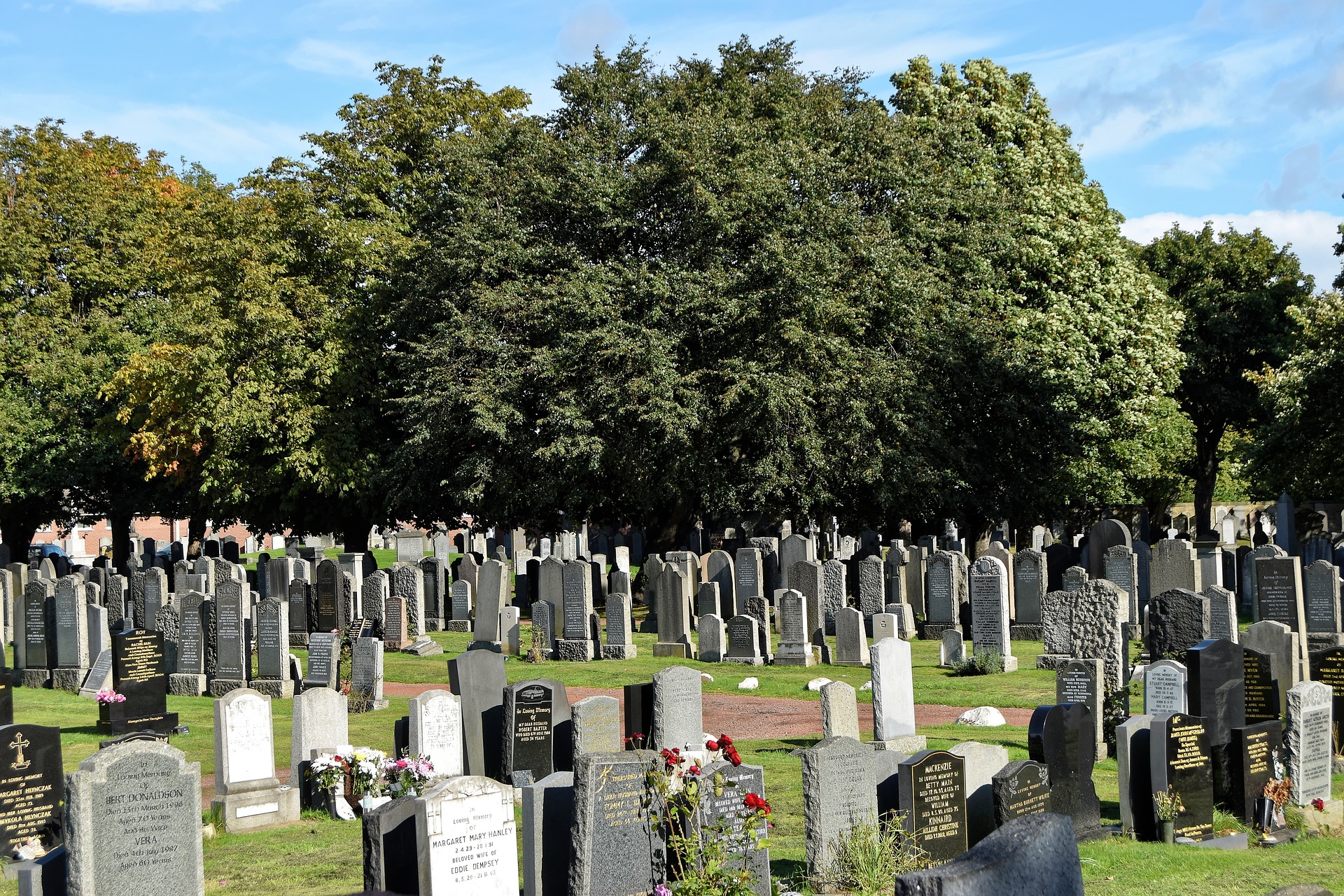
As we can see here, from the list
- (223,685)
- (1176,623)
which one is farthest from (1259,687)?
(223,685)


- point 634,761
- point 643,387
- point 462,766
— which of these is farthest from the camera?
point 643,387

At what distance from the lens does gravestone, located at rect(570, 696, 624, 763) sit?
1031 cm

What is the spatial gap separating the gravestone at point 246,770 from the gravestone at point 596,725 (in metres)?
2.86

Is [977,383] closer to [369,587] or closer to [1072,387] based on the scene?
[1072,387]

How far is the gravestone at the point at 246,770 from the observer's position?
11078 mm

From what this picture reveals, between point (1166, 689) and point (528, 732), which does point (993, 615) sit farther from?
point (528, 732)

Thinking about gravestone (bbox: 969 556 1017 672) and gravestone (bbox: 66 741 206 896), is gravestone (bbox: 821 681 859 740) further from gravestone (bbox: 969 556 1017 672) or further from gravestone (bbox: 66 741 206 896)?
gravestone (bbox: 969 556 1017 672)

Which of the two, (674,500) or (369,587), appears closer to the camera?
(369,587)

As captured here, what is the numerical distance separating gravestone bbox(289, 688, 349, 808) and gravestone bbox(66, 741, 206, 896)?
12.5 feet

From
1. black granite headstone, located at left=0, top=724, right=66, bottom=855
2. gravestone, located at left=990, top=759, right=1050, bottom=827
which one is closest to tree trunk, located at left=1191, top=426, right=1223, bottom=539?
gravestone, located at left=990, top=759, right=1050, bottom=827

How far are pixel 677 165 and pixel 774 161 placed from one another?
2.28m

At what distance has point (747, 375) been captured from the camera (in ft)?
90.8

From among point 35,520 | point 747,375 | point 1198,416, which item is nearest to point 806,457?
point 747,375

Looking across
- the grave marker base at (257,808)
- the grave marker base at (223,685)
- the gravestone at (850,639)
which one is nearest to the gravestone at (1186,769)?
the grave marker base at (257,808)
